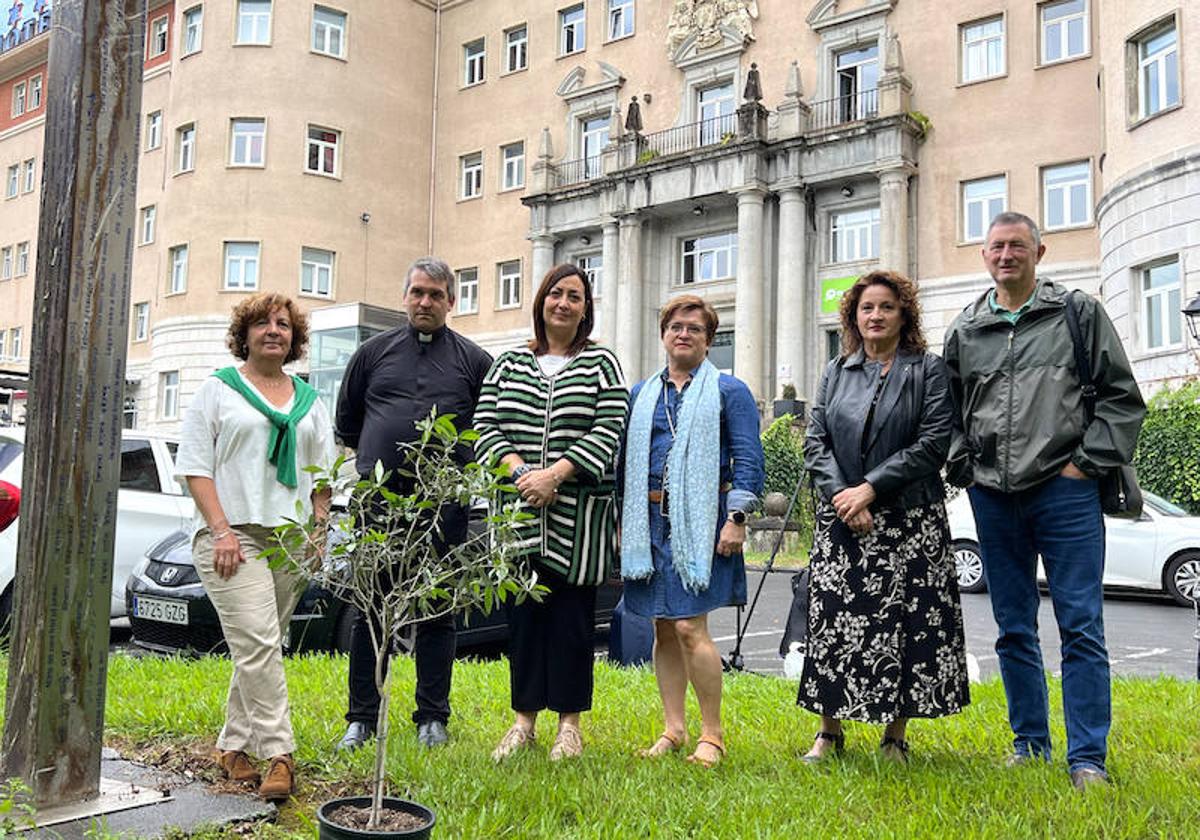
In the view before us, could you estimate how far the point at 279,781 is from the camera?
12.9 ft

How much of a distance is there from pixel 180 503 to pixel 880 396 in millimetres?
6667

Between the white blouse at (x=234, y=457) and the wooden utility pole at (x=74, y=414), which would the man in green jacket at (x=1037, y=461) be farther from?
the wooden utility pole at (x=74, y=414)

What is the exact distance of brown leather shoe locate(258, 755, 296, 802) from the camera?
3.87 meters

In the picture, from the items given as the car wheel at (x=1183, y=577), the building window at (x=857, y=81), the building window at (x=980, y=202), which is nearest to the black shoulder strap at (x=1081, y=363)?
the car wheel at (x=1183, y=577)

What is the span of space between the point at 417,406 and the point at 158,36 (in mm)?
40522

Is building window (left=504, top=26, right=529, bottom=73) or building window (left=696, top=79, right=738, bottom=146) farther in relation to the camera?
building window (left=504, top=26, right=529, bottom=73)

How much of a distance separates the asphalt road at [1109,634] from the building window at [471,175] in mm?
24104

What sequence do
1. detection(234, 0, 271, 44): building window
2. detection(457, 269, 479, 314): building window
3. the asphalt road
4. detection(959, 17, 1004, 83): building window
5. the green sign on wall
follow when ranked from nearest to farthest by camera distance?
the asphalt road < detection(959, 17, 1004, 83): building window < the green sign on wall < detection(234, 0, 271, 44): building window < detection(457, 269, 479, 314): building window

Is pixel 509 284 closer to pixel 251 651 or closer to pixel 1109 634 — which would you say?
pixel 1109 634

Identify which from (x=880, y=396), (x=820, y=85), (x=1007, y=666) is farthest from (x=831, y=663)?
(x=820, y=85)

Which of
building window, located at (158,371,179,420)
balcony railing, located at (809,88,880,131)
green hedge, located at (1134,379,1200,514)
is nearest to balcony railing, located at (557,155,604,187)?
balcony railing, located at (809,88,880,131)

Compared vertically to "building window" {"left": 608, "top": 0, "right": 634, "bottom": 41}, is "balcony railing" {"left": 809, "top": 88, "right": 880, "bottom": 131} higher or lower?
lower

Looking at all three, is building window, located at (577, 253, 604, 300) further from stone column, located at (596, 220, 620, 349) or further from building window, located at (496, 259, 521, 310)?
building window, located at (496, 259, 521, 310)

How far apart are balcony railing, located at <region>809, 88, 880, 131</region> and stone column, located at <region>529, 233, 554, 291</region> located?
8790 millimetres
